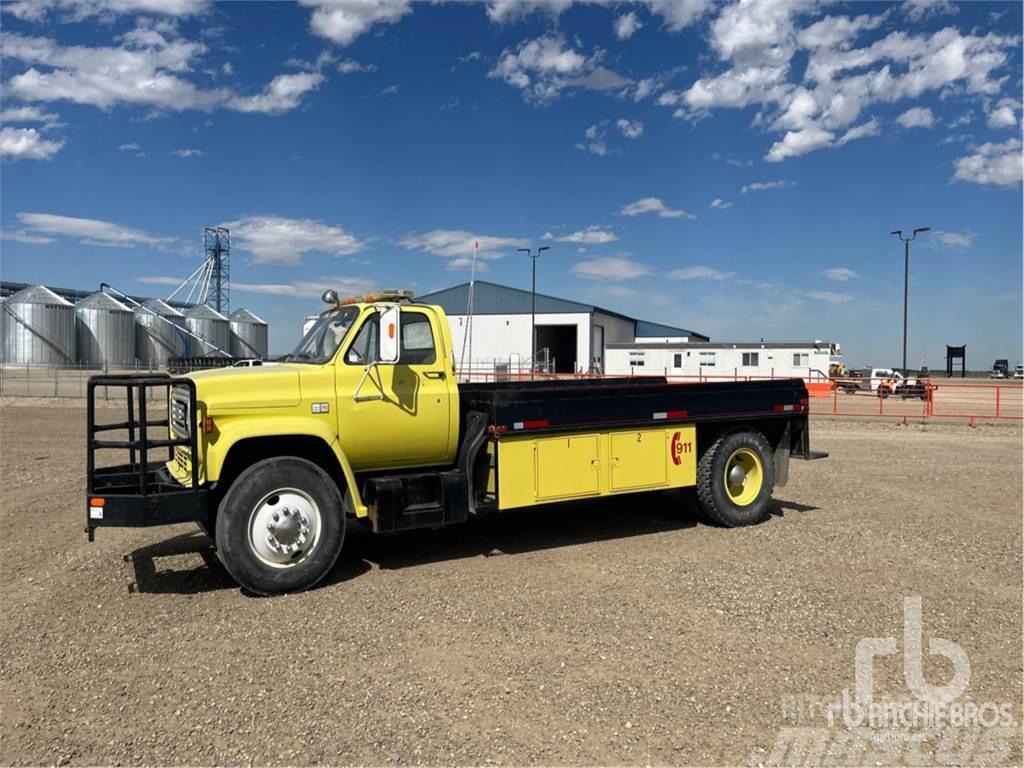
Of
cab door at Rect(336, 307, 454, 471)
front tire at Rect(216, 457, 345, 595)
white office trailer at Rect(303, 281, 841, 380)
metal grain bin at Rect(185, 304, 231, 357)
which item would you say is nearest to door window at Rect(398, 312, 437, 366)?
cab door at Rect(336, 307, 454, 471)

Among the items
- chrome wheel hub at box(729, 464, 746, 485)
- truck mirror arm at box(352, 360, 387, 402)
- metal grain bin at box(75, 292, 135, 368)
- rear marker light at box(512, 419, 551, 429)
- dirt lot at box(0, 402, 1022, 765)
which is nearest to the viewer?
dirt lot at box(0, 402, 1022, 765)

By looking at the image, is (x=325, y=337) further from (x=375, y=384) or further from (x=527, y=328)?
(x=527, y=328)

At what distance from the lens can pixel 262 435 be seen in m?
5.89

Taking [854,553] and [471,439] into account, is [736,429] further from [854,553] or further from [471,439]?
[471,439]

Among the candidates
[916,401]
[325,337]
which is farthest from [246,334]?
[325,337]

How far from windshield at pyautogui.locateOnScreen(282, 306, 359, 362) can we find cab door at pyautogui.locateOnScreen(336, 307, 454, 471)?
162mm

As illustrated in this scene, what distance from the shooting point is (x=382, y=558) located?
23.1ft

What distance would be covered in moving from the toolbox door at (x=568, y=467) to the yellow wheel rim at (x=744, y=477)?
201cm

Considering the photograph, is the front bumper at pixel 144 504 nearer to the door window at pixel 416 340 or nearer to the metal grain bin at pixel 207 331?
the door window at pixel 416 340

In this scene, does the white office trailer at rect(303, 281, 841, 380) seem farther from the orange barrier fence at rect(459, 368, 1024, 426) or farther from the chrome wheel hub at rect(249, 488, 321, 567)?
the chrome wheel hub at rect(249, 488, 321, 567)

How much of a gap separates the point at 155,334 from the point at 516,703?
219 ft

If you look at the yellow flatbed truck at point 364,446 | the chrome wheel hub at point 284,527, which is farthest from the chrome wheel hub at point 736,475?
the chrome wheel hub at point 284,527

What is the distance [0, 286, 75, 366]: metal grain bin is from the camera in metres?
55.6

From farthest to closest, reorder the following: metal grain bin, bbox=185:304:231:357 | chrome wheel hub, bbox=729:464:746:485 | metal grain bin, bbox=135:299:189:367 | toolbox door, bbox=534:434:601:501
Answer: metal grain bin, bbox=185:304:231:357
metal grain bin, bbox=135:299:189:367
chrome wheel hub, bbox=729:464:746:485
toolbox door, bbox=534:434:601:501
